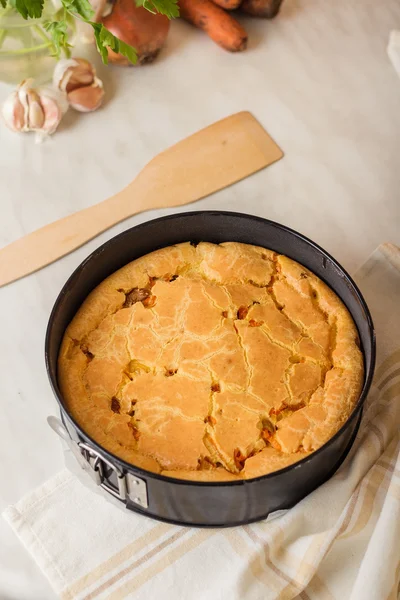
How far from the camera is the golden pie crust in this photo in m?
1.14

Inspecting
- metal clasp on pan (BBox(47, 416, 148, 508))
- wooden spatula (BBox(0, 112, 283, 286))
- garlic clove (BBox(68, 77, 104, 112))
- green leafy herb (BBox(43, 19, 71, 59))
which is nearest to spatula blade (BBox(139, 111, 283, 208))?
wooden spatula (BBox(0, 112, 283, 286))

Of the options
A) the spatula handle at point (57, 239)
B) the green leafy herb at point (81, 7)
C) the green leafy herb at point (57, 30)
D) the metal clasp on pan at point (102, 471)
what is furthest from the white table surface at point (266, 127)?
the green leafy herb at point (81, 7)

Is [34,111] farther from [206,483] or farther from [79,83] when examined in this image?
[206,483]

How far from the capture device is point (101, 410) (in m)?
1.17

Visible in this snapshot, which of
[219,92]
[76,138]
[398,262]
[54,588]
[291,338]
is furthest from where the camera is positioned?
[219,92]

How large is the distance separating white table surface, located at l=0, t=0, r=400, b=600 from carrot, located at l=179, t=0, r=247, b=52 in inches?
1.4

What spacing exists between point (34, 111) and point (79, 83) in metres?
0.15

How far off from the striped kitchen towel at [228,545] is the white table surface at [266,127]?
15 centimetres

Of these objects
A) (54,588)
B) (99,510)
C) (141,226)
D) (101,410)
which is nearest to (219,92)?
(141,226)

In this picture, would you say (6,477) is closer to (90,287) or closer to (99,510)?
(99,510)

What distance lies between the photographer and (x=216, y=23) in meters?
1.86

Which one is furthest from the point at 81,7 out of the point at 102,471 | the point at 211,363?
the point at 102,471

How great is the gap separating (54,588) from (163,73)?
1316 millimetres

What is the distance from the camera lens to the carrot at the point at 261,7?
191cm
